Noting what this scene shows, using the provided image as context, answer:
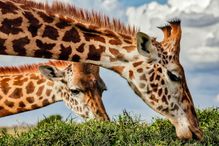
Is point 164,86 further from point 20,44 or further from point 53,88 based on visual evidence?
point 53,88

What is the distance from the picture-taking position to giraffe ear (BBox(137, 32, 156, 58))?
8.84m

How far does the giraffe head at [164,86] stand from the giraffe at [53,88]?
2.36 metres

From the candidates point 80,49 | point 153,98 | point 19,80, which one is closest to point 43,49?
point 80,49

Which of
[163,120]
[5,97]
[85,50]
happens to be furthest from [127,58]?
[5,97]

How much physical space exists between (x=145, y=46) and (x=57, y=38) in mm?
1229

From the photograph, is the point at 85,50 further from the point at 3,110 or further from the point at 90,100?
the point at 3,110

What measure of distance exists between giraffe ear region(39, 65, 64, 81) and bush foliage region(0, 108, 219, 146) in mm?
2384

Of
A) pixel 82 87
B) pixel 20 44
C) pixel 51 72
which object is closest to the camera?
pixel 20 44

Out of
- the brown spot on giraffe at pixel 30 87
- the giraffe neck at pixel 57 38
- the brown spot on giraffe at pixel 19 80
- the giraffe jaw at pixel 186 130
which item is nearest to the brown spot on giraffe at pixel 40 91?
the brown spot on giraffe at pixel 30 87

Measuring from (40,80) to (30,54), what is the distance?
14.5 feet

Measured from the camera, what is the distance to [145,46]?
899cm

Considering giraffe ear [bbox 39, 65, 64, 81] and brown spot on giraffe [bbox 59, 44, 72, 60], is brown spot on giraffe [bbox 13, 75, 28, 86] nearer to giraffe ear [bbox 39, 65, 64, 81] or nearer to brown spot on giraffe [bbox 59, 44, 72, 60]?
giraffe ear [bbox 39, 65, 64, 81]

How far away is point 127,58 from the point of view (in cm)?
911

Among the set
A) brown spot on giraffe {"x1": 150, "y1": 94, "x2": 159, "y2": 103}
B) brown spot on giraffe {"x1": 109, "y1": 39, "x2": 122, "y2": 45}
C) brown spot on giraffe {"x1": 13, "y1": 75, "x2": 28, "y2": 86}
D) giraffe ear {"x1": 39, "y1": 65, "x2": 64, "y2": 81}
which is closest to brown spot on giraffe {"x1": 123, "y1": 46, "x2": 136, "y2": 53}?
brown spot on giraffe {"x1": 109, "y1": 39, "x2": 122, "y2": 45}
